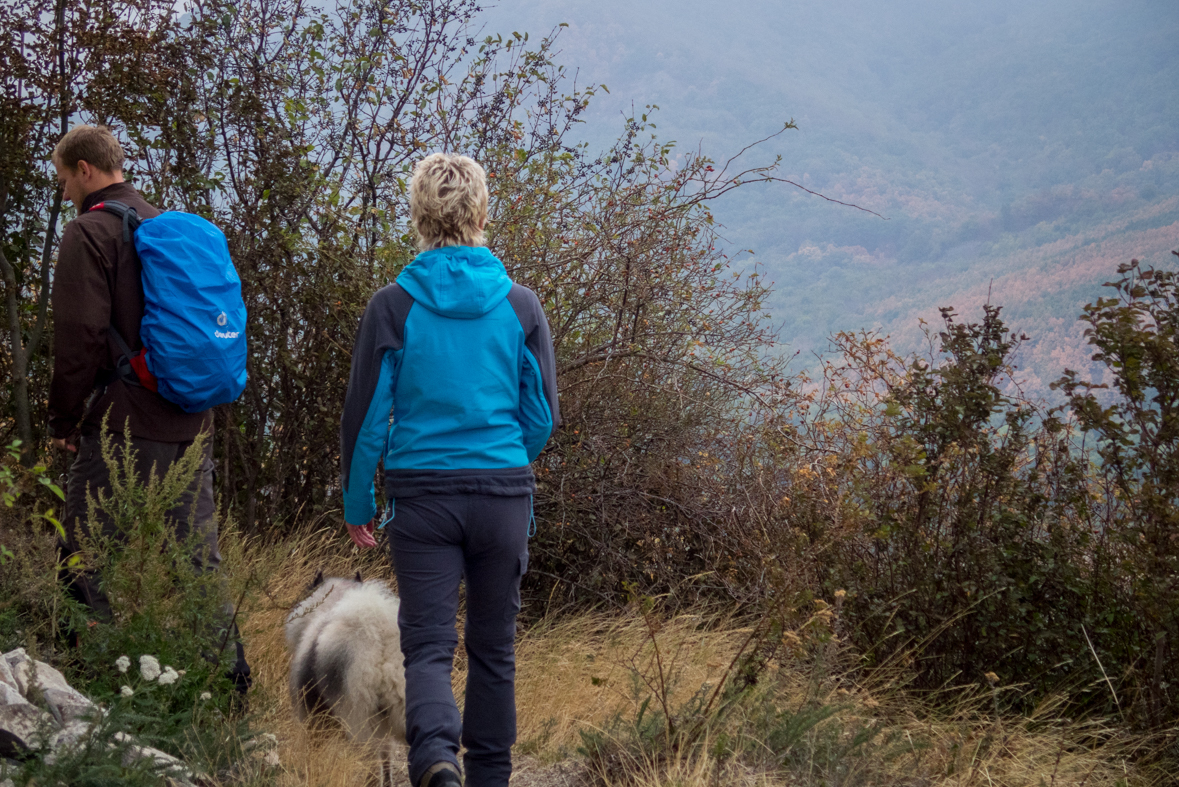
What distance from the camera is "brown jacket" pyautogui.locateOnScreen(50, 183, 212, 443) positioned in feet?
9.57

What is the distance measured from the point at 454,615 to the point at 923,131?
10401 cm

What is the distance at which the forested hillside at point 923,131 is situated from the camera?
60094 millimetres

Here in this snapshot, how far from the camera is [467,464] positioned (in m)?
2.38

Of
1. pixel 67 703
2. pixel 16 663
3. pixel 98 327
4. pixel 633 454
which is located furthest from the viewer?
pixel 633 454

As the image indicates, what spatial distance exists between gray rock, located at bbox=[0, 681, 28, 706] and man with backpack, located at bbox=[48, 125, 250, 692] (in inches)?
23.4

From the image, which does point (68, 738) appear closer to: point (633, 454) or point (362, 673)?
point (362, 673)

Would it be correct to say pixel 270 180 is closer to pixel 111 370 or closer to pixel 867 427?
pixel 111 370

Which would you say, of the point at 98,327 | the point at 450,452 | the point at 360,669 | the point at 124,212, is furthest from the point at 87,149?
the point at 360,669

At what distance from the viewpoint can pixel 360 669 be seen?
8.93ft

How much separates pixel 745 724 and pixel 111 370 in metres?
2.56

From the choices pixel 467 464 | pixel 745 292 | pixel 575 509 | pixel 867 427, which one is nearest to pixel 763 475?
pixel 867 427

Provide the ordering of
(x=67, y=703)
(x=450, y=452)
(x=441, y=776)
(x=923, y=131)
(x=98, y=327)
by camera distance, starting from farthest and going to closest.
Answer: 1. (x=923, y=131)
2. (x=98, y=327)
3. (x=67, y=703)
4. (x=450, y=452)
5. (x=441, y=776)

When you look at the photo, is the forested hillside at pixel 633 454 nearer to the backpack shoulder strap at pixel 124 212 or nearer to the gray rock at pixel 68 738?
the gray rock at pixel 68 738

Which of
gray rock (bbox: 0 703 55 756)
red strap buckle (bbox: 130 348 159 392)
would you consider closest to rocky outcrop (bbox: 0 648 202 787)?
gray rock (bbox: 0 703 55 756)
